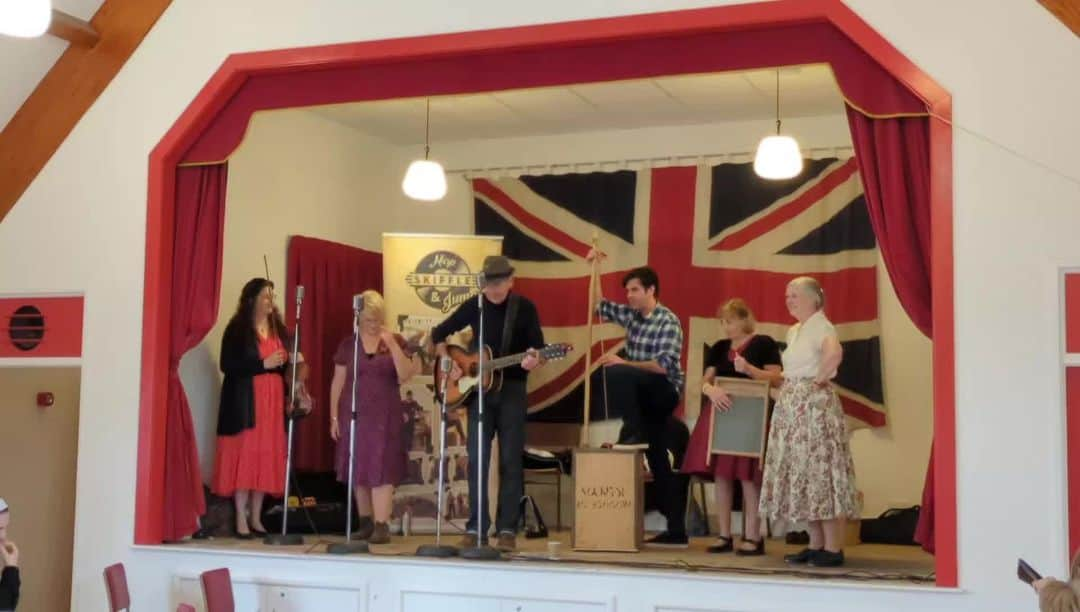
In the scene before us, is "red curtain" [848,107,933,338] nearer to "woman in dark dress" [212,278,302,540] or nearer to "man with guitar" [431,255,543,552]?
"man with guitar" [431,255,543,552]

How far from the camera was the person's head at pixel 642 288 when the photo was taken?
725 cm

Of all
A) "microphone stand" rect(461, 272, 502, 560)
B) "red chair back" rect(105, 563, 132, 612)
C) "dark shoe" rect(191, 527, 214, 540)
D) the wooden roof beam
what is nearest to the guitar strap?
"microphone stand" rect(461, 272, 502, 560)

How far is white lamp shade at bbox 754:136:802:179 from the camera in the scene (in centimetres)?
730

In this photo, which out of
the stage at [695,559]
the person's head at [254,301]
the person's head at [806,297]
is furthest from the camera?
the person's head at [254,301]

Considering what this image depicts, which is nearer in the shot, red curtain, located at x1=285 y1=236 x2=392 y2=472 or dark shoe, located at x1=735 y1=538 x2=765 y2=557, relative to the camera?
dark shoe, located at x1=735 y1=538 x2=765 y2=557

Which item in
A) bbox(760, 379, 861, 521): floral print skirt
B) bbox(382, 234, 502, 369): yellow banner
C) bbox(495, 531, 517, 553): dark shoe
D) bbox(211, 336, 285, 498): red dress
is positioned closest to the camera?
bbox(760, 379, 861, 521): floral print skirt

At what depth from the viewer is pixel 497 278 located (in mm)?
6754

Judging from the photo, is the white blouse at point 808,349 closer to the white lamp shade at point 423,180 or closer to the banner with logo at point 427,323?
the banner with logo at point 427,323

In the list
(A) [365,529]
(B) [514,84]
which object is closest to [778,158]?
(B) [514,84]

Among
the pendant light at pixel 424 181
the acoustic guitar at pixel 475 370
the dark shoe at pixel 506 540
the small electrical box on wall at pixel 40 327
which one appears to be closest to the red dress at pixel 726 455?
the acoustic guitar at pixel 475 370

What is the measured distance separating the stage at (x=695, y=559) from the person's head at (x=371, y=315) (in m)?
1.21

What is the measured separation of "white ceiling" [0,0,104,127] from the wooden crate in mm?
3689

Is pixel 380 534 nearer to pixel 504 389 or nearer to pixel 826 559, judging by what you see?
pixel 504 389

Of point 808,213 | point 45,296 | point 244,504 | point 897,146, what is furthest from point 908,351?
point 45,296
